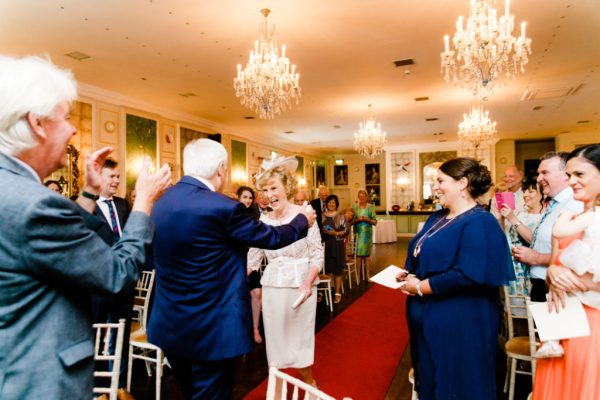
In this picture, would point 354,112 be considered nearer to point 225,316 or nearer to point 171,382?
point 171,382

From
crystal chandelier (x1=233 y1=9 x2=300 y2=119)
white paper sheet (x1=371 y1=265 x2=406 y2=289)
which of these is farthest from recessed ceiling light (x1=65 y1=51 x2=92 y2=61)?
white paper sheet (x1=371 y1=265 x2=406 y2=289)

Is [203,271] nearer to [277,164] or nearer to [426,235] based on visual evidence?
[277,164]

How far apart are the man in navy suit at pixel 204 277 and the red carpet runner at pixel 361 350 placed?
1.58 m

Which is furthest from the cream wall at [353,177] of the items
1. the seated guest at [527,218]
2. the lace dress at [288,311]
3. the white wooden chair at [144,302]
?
the lace dress at [288,311]

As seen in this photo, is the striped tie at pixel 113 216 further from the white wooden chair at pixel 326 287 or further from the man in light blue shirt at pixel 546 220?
the man in light blue shirt at pixel 546 220

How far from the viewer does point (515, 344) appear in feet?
9.45

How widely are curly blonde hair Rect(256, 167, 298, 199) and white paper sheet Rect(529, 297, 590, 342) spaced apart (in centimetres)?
170

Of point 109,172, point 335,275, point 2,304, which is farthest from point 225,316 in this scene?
point 335,275

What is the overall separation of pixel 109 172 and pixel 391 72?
5353 mm

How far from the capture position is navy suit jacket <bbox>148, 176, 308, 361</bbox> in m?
1.71

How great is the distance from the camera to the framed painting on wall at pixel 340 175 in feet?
65.7

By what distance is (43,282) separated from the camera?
0.97 metres

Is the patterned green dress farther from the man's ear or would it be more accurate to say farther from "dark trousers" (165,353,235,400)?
the man's ear

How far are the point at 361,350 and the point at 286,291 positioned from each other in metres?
1.86
